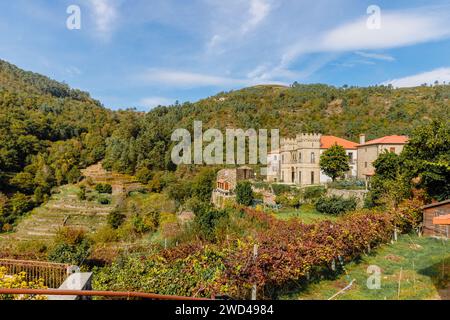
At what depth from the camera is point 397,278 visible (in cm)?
696

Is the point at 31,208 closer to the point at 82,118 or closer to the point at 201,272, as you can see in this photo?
the point at 82,118

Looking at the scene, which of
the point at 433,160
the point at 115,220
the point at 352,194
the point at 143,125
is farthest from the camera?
the point at 143,125

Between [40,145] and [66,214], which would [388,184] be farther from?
[40,145]

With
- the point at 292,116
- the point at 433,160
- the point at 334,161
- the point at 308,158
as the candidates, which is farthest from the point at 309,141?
the point at 292,116

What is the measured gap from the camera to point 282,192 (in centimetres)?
2067

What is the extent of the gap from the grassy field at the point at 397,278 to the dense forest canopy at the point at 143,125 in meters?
31.5

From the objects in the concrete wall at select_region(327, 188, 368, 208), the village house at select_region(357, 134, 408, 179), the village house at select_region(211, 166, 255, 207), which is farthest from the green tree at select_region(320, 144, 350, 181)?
the village house at select_region(211, 166, 255, 207)

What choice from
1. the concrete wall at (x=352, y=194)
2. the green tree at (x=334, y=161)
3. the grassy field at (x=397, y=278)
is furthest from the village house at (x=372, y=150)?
the grassy field at (x=397, y=278)

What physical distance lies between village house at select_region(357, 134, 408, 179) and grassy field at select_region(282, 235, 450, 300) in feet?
43.4

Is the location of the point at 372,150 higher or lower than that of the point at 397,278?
higher

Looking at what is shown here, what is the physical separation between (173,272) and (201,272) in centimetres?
60

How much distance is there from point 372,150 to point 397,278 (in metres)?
18.8

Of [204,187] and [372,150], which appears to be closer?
[372,150]
